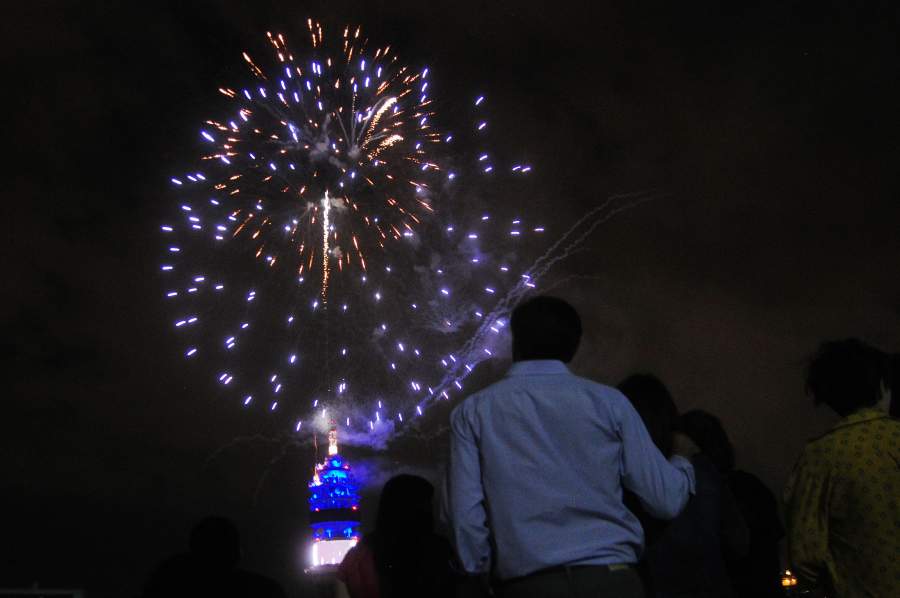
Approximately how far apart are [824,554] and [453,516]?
172 cm

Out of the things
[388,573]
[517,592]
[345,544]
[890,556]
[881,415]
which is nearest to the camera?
[517,592]

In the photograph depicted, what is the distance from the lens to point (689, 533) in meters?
4.90

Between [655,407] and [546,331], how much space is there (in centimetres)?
103

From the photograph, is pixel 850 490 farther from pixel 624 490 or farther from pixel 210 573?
pixel 210 573

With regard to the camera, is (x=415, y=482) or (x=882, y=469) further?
(x=415, y=482)

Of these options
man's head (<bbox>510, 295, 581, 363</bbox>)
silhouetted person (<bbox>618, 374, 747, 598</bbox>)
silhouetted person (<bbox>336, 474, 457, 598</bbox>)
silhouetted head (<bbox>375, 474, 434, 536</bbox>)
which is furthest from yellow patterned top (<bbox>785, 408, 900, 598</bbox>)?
silhouetted head (<bbox>375, 474, 434, 536</bbox>)

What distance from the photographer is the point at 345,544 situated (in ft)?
274

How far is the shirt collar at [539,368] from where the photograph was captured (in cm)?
394

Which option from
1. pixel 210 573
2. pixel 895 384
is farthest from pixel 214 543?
pixel 895 384

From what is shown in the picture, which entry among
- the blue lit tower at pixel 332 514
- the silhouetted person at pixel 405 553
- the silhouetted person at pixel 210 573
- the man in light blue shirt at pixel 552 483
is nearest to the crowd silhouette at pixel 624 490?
the man in light blue shirt at pixel 552 483

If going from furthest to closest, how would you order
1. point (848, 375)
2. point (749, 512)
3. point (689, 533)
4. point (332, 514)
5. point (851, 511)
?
point (332, 514), point (749, 512), point (689, 533), point (848, 375), point (851, 511)

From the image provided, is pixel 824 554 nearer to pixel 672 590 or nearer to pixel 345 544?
pixel 672 590

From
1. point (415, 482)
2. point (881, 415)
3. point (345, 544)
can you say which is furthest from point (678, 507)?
point (345, 544)

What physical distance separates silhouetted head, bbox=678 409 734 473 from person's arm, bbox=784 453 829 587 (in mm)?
1129
